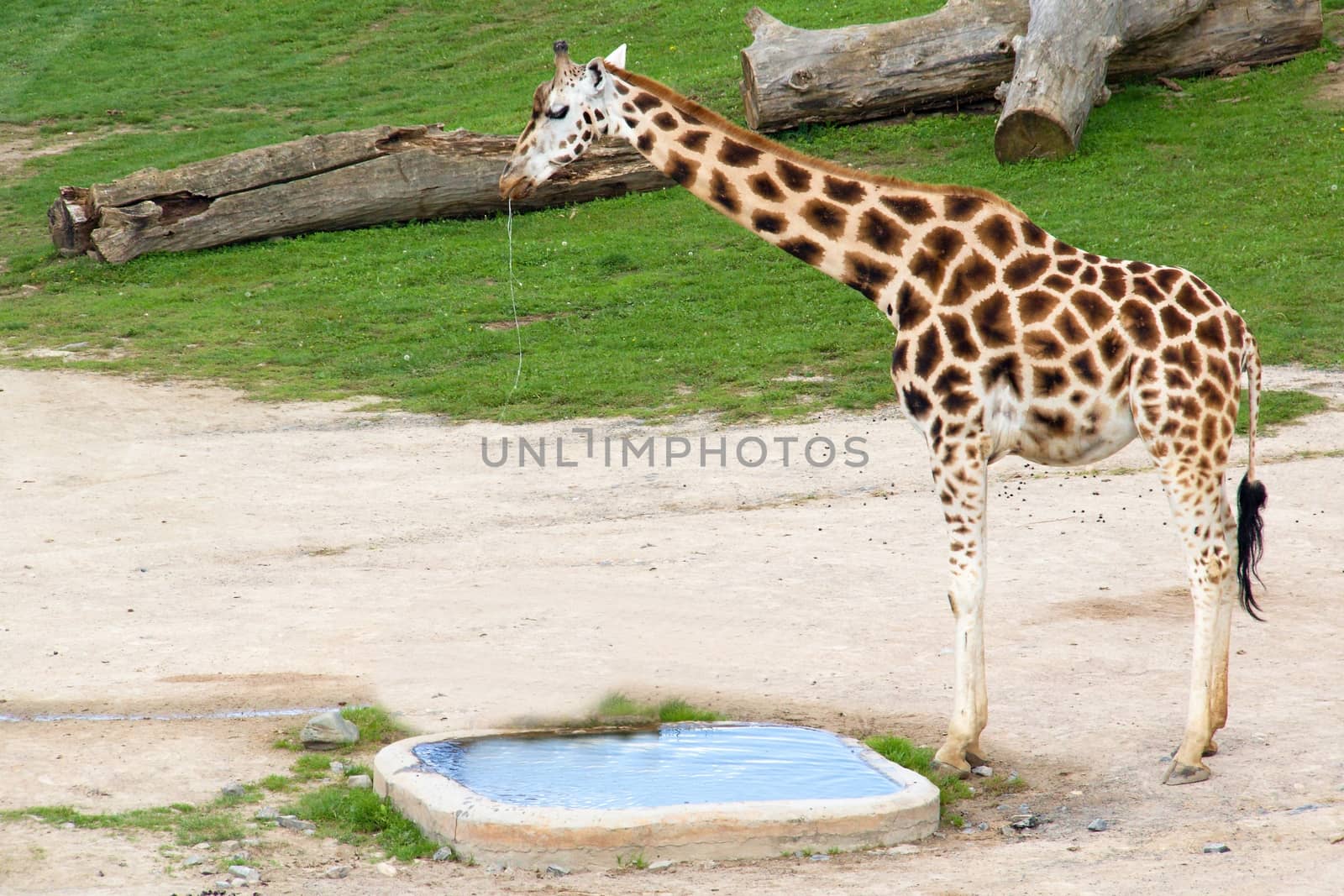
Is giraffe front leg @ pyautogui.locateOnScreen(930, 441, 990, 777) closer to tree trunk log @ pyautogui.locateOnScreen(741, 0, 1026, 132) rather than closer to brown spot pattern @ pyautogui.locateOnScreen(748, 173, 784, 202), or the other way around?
brown spot pattern @ pyautogui.locateOnScreen(748, 173, 784, 202)

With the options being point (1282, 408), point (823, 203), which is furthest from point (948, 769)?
point (1282, 408)

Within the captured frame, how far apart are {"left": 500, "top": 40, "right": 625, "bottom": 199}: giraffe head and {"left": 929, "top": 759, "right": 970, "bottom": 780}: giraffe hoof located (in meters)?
3.63

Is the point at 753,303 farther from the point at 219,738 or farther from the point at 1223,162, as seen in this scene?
the point at 219,738

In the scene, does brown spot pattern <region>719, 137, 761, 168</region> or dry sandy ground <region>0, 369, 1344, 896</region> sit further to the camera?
brown spot pattern <region>719, 137, 761, 168</region>

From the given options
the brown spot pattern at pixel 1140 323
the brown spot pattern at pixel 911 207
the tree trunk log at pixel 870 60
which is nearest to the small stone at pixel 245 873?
the brown spot pattern at pixel 911 207

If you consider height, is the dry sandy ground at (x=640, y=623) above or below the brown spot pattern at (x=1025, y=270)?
below

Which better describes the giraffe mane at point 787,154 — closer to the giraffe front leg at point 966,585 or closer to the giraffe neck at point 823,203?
the giraffe neck at point 823,203

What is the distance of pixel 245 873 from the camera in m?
6.08

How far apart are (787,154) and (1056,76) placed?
12.5 meters

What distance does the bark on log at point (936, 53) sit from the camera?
20.9 meters

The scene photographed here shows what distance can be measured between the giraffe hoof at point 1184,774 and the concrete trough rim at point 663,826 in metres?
1.23

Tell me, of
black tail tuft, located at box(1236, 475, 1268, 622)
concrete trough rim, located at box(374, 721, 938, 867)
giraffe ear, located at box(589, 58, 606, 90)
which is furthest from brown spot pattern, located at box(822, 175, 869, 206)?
concrete trough rim, located at box(374, 721, 938, 867)

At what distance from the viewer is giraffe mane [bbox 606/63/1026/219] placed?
7.62 meters

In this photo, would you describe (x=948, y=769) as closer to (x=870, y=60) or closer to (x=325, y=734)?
(x=325, y=734)
